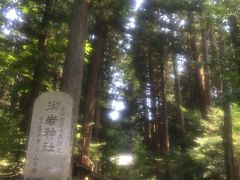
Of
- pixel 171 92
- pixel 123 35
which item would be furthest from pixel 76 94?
pixel 171 92

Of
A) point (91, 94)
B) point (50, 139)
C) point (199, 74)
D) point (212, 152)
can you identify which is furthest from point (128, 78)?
point (50, 139)

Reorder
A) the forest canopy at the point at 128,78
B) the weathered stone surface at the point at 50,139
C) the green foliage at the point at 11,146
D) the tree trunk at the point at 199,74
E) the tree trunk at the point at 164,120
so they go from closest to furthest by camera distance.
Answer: the weathered stone surface at the point at 50,139, the forest canopy at the point at 128,78, the green foliage at the point at 11,146, the tree trunk at the point at 199,74, the tree trunk at the point at 164,120

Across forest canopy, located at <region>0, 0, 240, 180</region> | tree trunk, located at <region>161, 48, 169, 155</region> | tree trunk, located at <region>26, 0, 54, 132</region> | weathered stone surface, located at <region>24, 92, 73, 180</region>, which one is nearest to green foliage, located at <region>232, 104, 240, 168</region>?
forest canopy, located at <region>0, 0, 240, 180</region>

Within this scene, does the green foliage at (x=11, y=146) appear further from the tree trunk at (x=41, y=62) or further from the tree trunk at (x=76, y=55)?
the tree trunk at (x=76, y=55)

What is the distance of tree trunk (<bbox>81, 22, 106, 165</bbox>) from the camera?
14961 millimetres

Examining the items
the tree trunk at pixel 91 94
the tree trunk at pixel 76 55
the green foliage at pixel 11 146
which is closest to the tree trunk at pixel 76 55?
the tree trunk at pixel 76 55

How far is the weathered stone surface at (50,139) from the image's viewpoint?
6.48 m

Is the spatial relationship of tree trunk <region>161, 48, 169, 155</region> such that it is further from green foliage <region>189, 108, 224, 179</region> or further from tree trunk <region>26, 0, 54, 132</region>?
tree trunk <region>26, 0, 54, 132</region>

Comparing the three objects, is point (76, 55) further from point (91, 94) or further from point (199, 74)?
point (199, 74)

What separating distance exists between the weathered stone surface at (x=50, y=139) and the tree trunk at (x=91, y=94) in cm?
791

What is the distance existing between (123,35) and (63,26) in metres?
5.50

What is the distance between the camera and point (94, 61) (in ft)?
56.6

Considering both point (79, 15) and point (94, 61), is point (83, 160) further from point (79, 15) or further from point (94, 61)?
point (79, 15)

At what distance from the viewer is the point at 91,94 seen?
16.3 m
